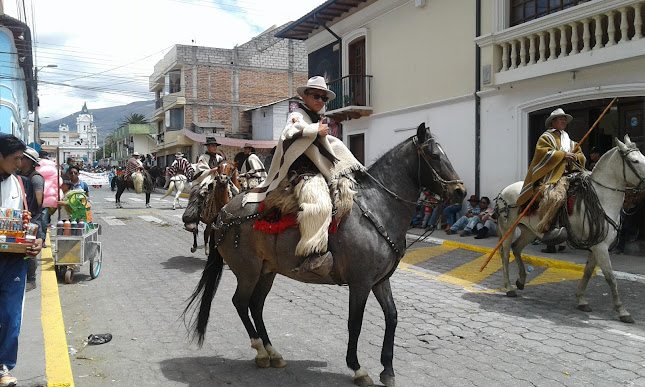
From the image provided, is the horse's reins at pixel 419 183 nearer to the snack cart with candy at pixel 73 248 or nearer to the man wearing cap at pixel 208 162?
the snack cart with candy at pixel 73 248

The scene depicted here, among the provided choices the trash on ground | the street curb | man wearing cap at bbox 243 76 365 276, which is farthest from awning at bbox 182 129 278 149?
man wearing cap at bbox 243 76 365 276

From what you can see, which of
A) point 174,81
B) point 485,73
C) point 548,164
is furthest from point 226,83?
point 548,164

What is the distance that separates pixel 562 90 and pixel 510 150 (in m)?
1.89

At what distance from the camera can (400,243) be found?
4344 mm

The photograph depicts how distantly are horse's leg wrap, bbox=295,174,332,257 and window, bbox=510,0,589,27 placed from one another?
9.56 meters

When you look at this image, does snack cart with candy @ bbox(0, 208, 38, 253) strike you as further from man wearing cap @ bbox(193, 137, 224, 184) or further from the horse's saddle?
man wearing cap @ bbox(193, 137, 224, 184)

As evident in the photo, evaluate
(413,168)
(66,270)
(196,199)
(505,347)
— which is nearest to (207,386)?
(413,168)

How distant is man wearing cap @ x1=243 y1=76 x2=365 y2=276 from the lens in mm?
4035

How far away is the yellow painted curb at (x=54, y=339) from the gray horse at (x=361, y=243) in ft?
3.86

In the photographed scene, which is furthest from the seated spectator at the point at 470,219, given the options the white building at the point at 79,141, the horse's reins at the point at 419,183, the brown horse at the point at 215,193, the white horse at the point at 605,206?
the white building at the point at 79,141

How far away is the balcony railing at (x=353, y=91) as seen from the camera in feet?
58.1

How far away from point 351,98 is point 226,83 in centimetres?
2397

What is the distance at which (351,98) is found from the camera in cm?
1825

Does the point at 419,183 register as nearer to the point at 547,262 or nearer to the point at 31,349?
the point at 31,349
